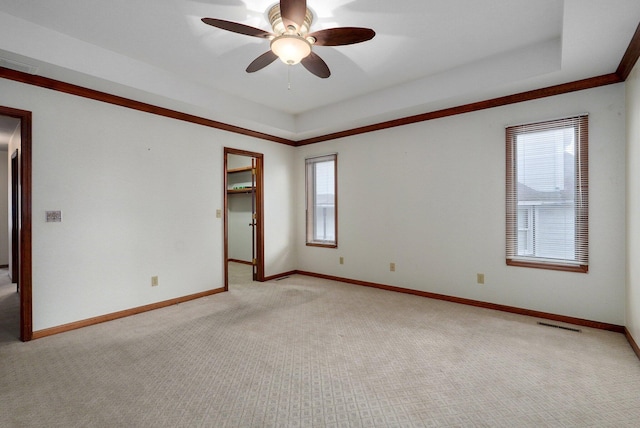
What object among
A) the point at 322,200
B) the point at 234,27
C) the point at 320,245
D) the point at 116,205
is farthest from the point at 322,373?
the point at 322,200

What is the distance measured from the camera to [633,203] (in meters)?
2.59

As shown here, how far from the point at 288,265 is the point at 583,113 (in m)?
4.52

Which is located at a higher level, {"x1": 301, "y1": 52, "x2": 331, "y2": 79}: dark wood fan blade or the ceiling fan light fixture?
{"x1": 301, "y1": 52, "x2": 331, "y2": 79}: dark wood fan blade

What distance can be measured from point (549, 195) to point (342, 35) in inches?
108

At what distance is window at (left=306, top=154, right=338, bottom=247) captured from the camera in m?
5.31

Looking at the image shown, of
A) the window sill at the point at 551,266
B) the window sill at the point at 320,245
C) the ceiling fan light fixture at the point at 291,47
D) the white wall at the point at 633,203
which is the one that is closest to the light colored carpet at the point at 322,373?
the white wall at the point at 633,203

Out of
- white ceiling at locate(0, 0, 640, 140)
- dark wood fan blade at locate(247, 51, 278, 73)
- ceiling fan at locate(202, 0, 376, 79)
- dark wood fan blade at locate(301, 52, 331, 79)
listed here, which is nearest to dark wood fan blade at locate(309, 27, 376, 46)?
ceiling fan at locate(202, 0, 376, 79)

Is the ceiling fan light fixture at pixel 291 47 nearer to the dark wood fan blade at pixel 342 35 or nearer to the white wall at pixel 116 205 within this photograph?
the dark wood fan blade at pixel 342 35

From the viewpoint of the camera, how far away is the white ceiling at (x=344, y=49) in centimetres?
241

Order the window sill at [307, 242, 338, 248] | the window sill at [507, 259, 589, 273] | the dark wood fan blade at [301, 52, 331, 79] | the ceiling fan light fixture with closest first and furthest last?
the ceiling fan light fixture < the dark wood fan blade at [301, 52, 331, 79] < the window sill at [507, 259, 589, 273] < the window sill at [307, 242, 338, 248]

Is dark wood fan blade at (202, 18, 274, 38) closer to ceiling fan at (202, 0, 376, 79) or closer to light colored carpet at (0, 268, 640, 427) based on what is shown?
ceiling fan at (202, 0, 376, 79)

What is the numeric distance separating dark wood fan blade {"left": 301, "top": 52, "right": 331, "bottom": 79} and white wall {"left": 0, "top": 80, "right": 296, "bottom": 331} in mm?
2176

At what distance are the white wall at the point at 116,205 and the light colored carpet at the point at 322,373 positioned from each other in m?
0.40

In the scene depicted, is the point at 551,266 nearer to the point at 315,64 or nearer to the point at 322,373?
the point at 322,373
